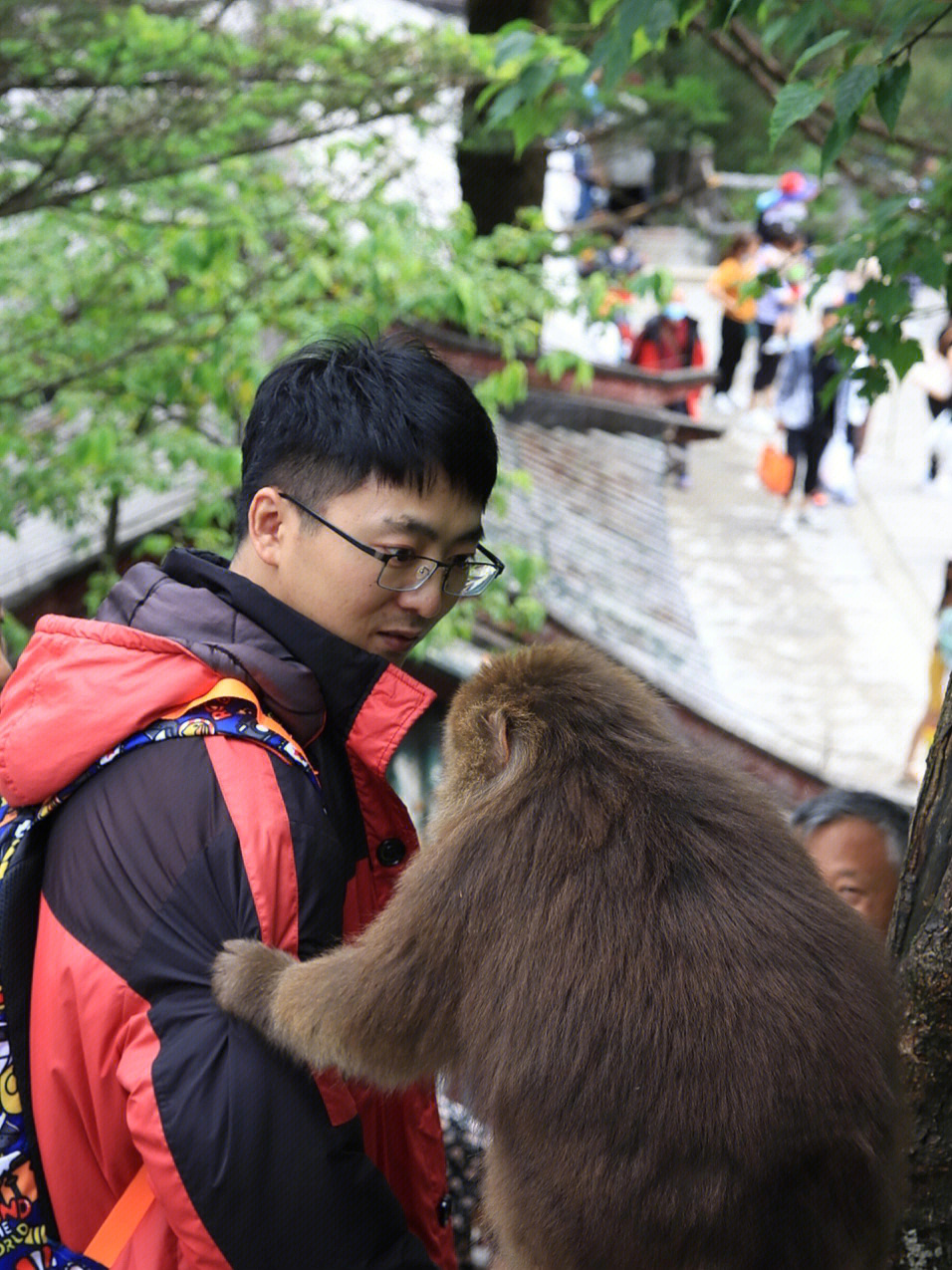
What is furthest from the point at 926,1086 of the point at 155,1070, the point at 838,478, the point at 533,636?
the point at 838,478

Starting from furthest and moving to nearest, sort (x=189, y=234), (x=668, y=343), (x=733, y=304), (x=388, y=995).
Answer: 1. (x=668, y=343)
2. (x=733, y=304)
3. (x=189, y=234)
4. (x=388, y=995)

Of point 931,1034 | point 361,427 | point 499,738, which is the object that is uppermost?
point 361,427

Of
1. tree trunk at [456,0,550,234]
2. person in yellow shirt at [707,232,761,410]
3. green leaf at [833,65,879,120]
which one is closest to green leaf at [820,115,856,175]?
green leaf at [833,65,879,120]

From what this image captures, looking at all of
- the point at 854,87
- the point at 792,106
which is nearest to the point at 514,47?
the point at 792,106

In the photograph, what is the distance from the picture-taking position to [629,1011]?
1.46 m

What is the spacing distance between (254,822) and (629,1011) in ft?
1.57

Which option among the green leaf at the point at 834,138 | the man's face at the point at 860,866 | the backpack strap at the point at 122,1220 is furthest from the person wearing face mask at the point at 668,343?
the backpack strap at the point at 122,1220

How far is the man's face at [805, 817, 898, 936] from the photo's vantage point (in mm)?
2988

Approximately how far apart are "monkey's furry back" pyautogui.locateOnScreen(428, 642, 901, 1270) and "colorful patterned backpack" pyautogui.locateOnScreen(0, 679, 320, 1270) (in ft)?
1.06

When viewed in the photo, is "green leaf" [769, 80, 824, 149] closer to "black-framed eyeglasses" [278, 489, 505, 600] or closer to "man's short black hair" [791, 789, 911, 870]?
"black-framed eyeglasses" [278, 489, 505, 600]

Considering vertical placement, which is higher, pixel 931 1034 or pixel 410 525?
pixel 410 525

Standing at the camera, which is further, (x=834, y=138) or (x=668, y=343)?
(x=668, y=343)

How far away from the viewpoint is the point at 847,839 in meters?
3.04

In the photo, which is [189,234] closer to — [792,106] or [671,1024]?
[792,106]
